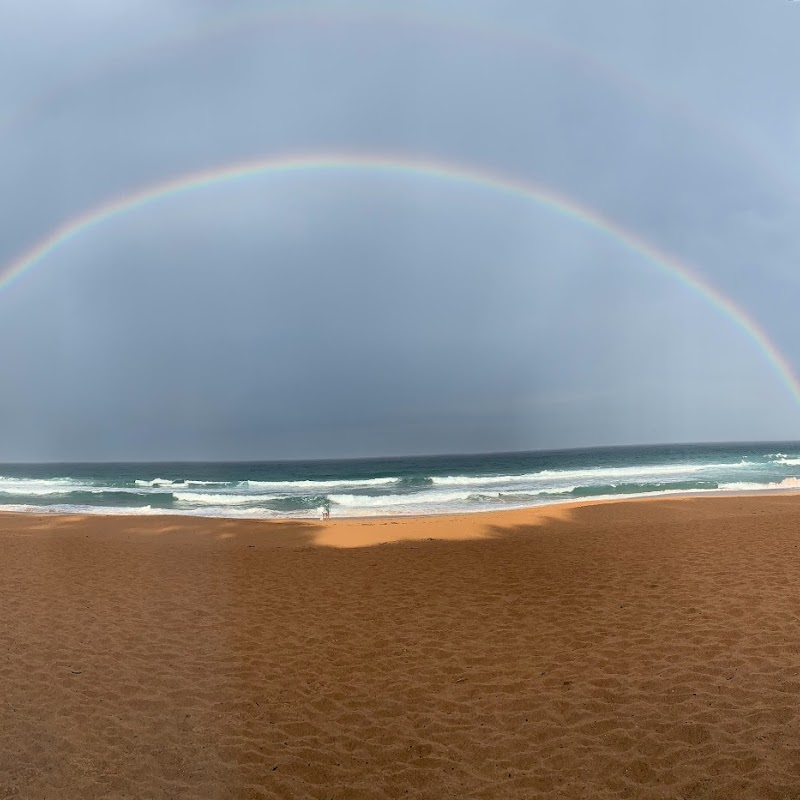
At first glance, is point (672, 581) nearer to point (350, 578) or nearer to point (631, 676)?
point (631, 676)

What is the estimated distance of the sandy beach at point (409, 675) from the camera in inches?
186

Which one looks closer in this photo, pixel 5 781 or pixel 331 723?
pixel 5 781

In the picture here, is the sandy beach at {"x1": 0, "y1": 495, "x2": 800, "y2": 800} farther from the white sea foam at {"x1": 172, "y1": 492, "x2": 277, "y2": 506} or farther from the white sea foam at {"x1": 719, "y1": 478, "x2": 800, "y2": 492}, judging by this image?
the white sea foam at {"x1": 719, "y1": 478, "x2": 800, "y2": 492}

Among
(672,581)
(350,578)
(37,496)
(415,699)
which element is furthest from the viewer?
(37,496)

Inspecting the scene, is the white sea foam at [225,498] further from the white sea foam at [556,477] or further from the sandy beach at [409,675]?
the sandy beach at [409,675]

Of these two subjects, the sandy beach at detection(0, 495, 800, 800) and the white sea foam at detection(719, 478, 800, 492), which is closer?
the sandy beach at detection(0, 495, 800, 800)

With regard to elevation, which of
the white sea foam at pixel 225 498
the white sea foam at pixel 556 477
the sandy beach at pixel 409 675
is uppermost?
the white sea foam at pixel 556 477

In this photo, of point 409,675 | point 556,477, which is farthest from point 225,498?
point 409,675

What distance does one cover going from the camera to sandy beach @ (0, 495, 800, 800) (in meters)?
4.73

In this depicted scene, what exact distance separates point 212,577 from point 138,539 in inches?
272

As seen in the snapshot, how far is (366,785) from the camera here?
4672mm

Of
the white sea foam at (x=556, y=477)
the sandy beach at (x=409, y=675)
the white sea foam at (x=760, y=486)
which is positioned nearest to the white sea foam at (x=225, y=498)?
the white sea foam at (x=556, y=477)

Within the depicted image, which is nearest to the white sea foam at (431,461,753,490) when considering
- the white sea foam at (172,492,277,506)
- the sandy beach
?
the white sea foam at (172,492,277,506)

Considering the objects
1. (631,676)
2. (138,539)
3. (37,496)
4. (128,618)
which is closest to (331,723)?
(631,676)
